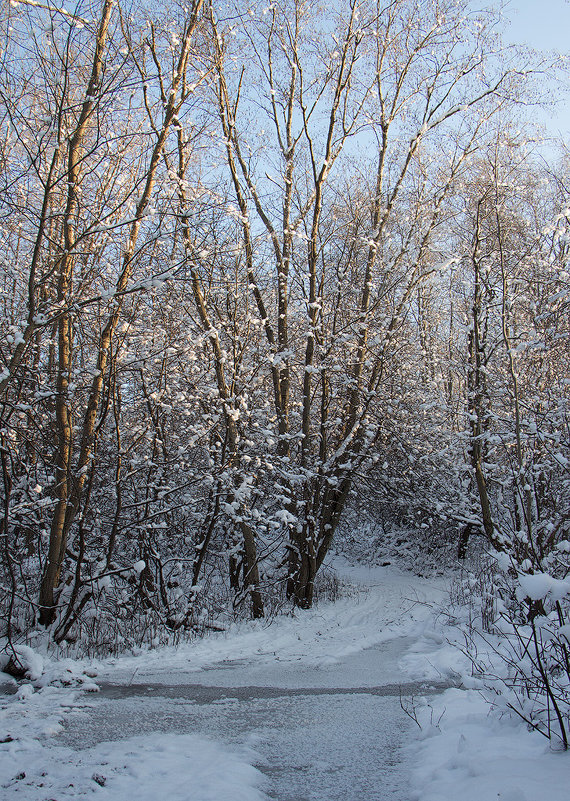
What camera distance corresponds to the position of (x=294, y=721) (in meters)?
4.25

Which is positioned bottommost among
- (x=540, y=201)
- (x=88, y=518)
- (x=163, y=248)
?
(x=88, y=518)

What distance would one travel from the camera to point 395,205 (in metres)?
11.6

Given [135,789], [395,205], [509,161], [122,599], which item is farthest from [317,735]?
[395,205]

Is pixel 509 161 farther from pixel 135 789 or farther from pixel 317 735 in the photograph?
pixel 135 789

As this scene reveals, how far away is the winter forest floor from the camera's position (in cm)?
294

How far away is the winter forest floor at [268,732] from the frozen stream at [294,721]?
13 mm

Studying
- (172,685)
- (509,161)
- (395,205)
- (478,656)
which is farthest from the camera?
(395,205)

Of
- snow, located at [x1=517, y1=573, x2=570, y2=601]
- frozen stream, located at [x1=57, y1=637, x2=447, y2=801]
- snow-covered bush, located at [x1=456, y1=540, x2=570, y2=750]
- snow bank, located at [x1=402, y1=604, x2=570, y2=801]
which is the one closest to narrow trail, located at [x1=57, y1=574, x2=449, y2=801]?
frozen stream, located at [x1=57, y1=637, x2=447, y2=801]

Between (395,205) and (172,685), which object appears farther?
(395,205)

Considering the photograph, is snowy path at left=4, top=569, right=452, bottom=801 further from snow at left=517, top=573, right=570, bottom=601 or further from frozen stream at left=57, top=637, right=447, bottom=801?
snow at left=517, top=573, right=570, bottom=601

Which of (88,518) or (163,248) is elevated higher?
(163,248)

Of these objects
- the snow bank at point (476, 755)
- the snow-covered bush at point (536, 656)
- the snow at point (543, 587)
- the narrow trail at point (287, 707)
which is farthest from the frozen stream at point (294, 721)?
the snow at point (543, 587)

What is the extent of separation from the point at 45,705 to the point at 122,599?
3.21 m

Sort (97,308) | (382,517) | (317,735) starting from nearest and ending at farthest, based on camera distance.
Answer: (317,735) → (97,308) → (382,517)
